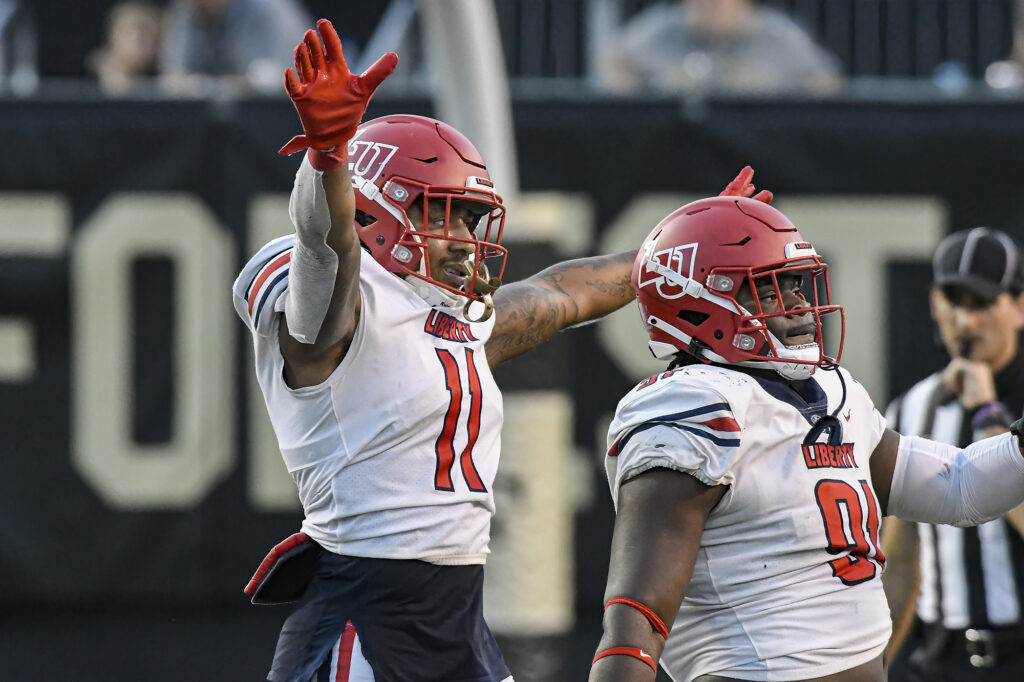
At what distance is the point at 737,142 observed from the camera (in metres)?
6.62

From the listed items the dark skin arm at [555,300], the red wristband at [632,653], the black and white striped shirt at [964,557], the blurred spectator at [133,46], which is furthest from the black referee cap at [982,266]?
the blurred spectator at [133,46]

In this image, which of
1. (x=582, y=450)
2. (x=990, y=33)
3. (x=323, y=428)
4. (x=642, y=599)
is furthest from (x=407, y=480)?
(x=990, y=33)

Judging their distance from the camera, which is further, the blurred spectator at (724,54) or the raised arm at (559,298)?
the blurred spectator at (724,54)

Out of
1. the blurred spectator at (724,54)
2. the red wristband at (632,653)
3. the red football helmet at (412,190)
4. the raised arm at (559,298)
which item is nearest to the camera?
the red wristband at (632,653)

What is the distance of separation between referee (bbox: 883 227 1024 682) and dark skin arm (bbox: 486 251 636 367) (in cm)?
124

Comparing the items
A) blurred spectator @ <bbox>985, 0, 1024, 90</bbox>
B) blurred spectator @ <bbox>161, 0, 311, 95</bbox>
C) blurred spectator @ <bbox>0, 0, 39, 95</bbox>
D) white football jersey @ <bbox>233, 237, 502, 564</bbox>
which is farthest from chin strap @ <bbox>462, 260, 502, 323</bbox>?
blurred spectator @ <bbox>985, 0, 1024, 90</bbox>

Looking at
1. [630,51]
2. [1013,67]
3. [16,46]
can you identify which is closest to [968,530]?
[630,51]

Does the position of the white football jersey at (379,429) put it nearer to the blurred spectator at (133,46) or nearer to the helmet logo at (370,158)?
the helmet logo at (370,158)

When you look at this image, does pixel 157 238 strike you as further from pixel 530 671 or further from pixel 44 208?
pixel 530 671

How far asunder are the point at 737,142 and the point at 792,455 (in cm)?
385

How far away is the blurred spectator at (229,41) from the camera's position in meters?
7.54

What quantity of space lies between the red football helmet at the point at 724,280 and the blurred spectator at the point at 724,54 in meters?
4.34

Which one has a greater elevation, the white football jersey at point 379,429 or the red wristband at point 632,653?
the white football jersey at point 379,429

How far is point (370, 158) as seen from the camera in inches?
141
